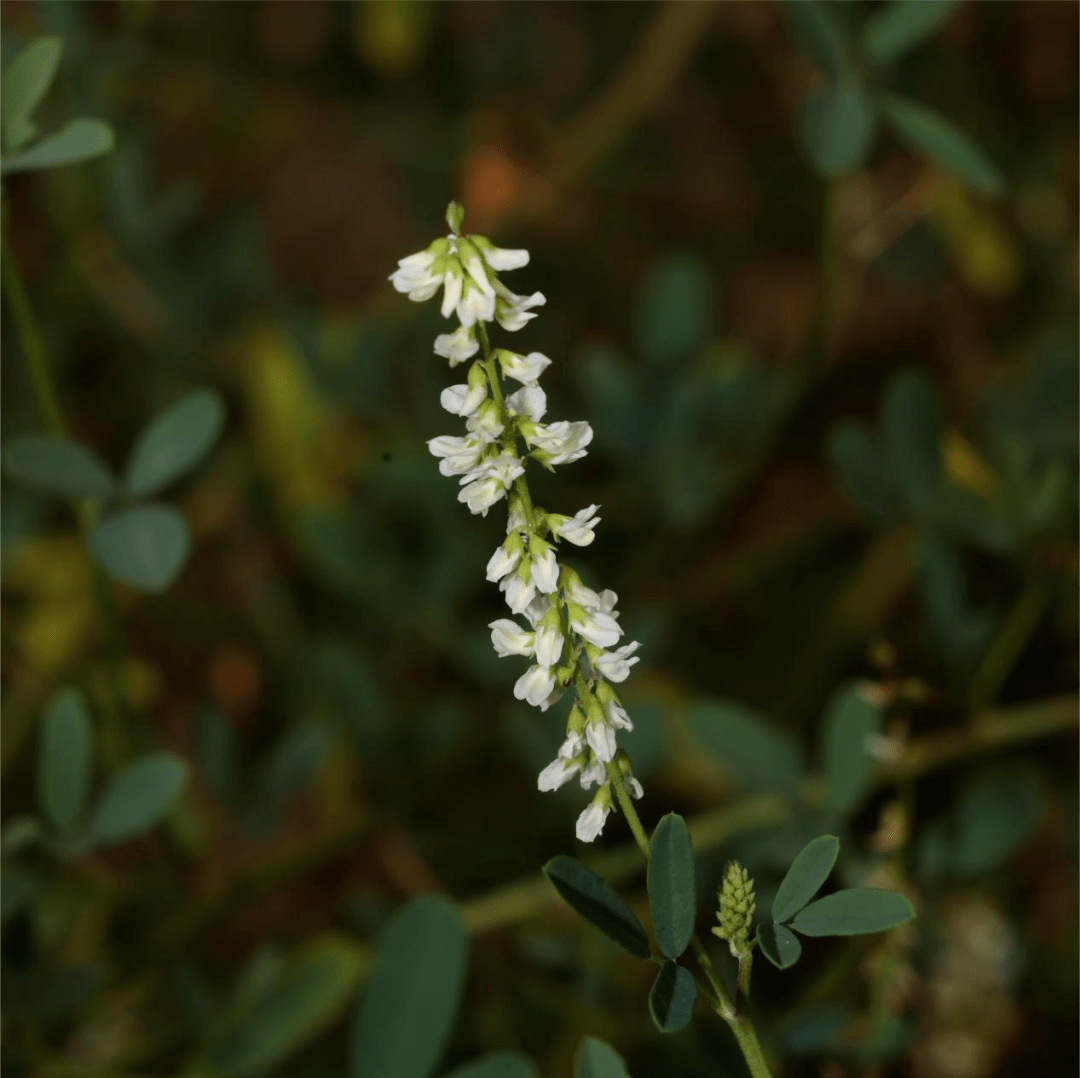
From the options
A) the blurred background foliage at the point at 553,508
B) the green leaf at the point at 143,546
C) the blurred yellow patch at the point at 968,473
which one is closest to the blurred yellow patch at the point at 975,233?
the blurred background foliage at the point at 553,508

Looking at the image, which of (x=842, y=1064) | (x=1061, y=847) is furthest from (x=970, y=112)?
(x=842, y=1064)

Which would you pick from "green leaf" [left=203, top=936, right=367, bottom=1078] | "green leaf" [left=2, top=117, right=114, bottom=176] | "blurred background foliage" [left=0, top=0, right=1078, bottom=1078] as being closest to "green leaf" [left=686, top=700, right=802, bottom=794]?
"blurred background foliage" [left=0, top=0, right=1078, bottom=1078]

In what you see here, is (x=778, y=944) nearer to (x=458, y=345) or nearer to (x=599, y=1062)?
(x=599, y=1062)

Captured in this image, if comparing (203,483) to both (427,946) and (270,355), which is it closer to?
(270,355)

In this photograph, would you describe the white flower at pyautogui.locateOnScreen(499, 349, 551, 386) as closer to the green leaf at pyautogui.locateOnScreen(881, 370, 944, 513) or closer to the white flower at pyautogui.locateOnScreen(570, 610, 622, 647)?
the white flower at pyautogui.locateOnScreen(570, 610, 622, 647)

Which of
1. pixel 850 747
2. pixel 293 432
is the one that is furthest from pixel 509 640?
pixel 293 432
